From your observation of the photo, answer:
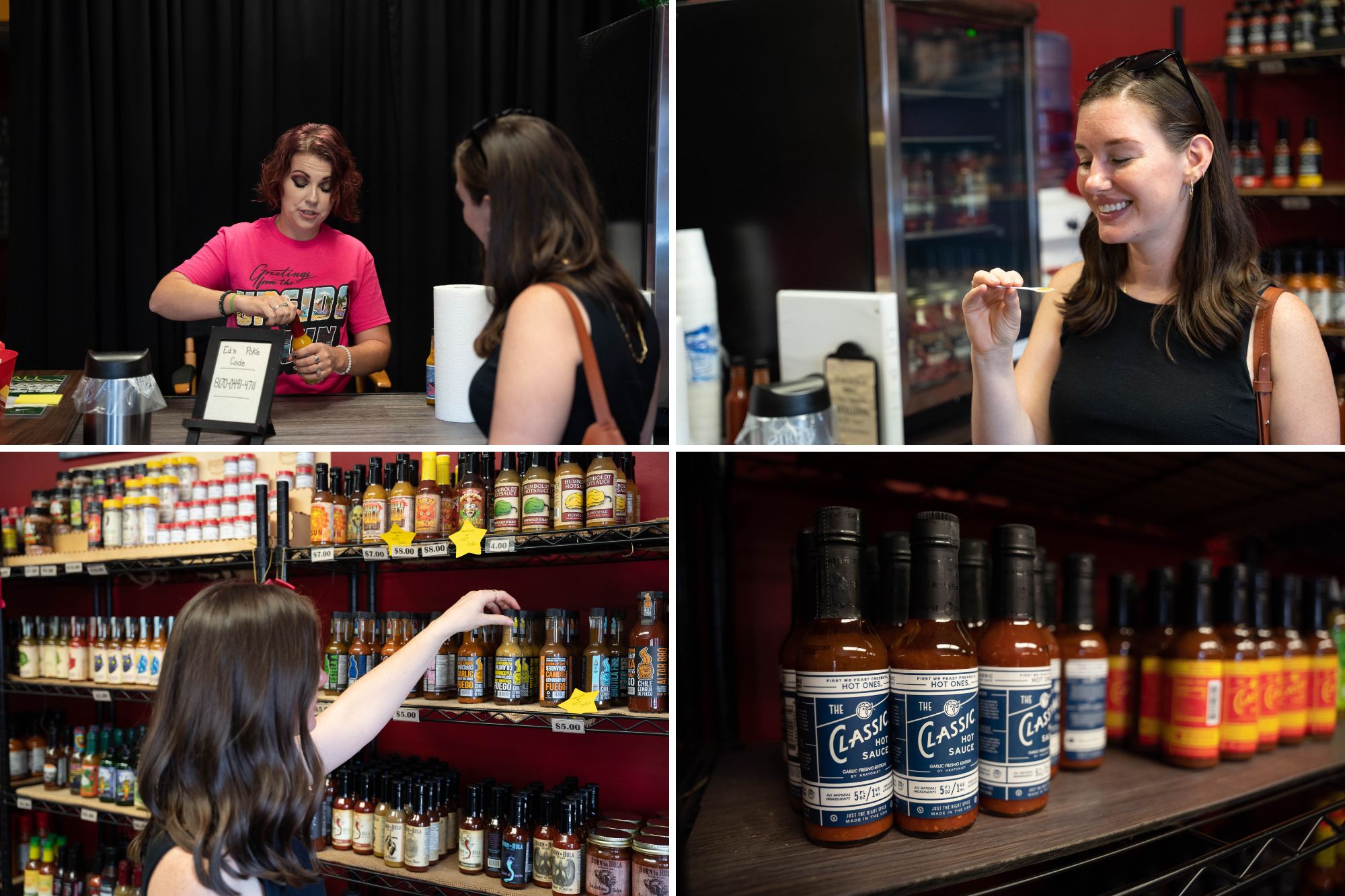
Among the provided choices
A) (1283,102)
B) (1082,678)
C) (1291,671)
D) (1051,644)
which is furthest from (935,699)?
(1283,102)

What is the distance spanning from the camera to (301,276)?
3.79 feet

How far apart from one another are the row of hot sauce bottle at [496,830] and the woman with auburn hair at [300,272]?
1.23 meters

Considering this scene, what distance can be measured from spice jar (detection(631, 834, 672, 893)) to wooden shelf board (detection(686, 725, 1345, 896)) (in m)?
0.46

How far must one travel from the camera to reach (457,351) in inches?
45.1

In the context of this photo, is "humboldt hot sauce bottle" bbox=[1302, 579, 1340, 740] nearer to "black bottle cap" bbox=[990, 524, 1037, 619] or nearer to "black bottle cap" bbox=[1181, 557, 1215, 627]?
"black bottle cap" bbox=[1181, 557, 1215, 627]

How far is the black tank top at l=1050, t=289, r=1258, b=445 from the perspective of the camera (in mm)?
1233

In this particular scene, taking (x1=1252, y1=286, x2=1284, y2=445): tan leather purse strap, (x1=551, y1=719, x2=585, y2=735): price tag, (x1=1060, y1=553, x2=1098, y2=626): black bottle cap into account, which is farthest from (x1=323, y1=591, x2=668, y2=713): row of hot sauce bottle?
(x1=1252, y1=286, x2=1284, y2=445): tan leather purse strap

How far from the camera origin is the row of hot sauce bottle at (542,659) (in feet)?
6.20

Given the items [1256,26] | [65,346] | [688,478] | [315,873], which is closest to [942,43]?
[688,478]

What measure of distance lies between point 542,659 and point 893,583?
100 cm

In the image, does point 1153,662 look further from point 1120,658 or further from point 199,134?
point 199,134

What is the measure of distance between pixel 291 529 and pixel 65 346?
1259 mm

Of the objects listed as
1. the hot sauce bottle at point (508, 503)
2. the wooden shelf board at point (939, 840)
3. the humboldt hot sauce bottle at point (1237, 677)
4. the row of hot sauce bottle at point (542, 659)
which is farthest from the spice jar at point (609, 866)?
the humboldt hot sauce bottle at point (1237, 677)

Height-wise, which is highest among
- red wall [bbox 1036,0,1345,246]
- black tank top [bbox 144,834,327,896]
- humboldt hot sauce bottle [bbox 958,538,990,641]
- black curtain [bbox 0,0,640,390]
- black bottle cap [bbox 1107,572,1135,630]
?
red wall [bbox 1036,0,1345,246]
